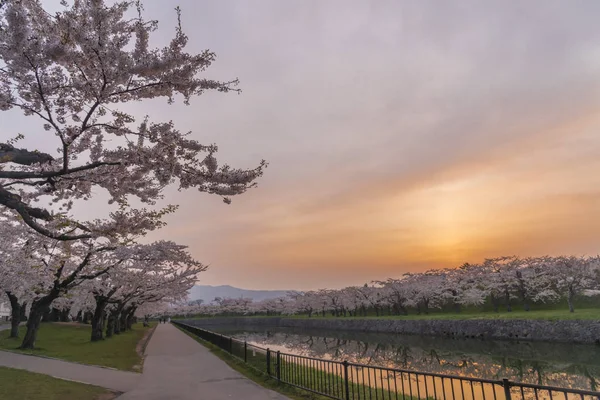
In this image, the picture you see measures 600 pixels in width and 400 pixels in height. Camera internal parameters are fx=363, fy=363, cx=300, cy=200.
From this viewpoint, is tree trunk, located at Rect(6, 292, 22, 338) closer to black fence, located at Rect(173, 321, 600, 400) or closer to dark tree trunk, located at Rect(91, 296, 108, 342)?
dark tree trunk, located at Rect(91, 296, 108, 342)

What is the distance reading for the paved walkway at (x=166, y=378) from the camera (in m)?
9.47

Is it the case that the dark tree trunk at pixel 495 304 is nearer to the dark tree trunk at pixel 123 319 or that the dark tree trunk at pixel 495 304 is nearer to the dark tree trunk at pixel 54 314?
the dark tree trunk at pixel 123 319

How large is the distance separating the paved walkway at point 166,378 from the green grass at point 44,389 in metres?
0.51

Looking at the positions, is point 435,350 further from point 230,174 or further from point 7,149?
point 7,149

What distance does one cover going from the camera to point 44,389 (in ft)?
31.4

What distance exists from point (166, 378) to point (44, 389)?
11.5 ft

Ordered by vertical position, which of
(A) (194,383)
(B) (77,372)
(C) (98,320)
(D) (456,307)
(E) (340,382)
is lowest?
(E) (340,382)

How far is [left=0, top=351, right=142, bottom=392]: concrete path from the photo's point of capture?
1085cm

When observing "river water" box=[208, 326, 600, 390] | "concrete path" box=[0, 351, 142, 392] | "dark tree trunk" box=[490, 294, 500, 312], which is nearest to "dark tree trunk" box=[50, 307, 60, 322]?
"concrete path" box=[0, 351, 142, 392]

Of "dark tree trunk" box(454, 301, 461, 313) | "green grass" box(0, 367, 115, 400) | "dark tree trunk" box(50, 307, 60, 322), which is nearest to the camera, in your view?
"green grass" box(0, 367, 115, 400)

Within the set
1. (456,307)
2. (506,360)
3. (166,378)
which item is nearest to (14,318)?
(166,378)

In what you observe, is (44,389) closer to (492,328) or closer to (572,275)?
(492,328)

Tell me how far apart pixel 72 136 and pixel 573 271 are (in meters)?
44.2

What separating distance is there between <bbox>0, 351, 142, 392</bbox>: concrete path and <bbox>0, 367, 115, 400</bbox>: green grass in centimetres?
53
